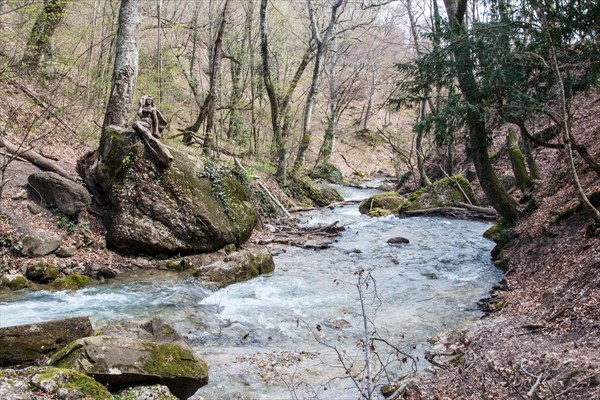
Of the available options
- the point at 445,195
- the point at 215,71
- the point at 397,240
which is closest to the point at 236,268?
the point at 397,240

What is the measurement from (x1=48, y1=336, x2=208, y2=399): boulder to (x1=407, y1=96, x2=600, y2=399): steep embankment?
2308mm

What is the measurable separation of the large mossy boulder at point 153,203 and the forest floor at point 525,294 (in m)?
0.45

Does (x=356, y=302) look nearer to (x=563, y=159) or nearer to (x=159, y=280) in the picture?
(x=159, y=280)

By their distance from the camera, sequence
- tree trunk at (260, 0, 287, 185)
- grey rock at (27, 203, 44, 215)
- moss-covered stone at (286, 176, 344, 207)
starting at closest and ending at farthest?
grey rock at (27, 203, 44, 215)
tree trunk at (260, 0, 287, 185)
moss-covered stone at (286, 176, 344, 207)

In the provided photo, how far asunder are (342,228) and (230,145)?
9.03 m

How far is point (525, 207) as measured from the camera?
35.8ft

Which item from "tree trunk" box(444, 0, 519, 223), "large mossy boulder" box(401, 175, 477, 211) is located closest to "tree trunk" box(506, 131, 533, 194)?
"tree trunk" box(444, 0, 519, 223)

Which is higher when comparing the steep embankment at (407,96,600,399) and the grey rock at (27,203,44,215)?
the grey rock at (27,203,44,215)

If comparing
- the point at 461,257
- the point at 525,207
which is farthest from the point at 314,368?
the point at 525,207

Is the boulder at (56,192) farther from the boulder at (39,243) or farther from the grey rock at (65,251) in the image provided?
the grey rock at (65,251)

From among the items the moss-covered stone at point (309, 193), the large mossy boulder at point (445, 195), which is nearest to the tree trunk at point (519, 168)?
the large mossy boulder at point (445, 195)

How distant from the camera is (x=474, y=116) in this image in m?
8.86

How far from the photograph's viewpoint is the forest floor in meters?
4.04

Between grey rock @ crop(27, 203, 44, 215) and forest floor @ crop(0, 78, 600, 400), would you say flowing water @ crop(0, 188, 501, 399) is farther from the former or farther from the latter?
grey rock @ crop(27, 203, 44, 215)
